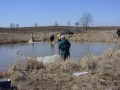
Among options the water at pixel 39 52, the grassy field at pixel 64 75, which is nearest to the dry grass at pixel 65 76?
the grassy field at pixel 64 75

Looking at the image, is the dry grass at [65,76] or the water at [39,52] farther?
the water at [39,52]

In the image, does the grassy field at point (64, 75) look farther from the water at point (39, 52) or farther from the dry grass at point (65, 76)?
the water at point (39, 52)

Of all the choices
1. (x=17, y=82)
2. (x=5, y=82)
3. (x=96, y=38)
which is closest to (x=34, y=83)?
(x=17, y=82)

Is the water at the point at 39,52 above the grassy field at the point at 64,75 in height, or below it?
below

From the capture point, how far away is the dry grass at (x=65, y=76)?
11.4 meters

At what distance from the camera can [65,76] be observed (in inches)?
507

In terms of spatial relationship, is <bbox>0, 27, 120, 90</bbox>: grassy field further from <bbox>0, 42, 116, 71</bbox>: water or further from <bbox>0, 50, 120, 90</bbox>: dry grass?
<bbox>0, 42, 116, 71</bbox>: water

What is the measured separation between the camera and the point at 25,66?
14.8m

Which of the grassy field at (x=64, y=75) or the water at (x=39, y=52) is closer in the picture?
the grassy field at (x=64, y=75)

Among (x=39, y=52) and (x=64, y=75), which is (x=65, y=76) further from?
(x=39, y=52)

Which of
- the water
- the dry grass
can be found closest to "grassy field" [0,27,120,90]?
the dry grass

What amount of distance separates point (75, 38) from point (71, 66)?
1610 inches

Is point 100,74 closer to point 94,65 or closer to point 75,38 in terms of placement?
point 94,65

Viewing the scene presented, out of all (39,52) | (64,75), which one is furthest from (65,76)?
(39,52)
